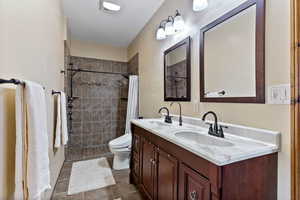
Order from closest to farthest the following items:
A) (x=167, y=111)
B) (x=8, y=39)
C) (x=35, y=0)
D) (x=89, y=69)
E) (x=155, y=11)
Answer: (x=8, y=39), (x=35, y=0), (x=167, y=111), (x=155, y=11), (x=89, y=69)

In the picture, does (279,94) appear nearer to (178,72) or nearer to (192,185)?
(192,185)

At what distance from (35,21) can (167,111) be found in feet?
5.46

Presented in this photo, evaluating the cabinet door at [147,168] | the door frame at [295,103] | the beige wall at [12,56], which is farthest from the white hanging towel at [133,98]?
the door frame at [295,103]

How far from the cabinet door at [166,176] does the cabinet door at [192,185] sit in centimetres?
7

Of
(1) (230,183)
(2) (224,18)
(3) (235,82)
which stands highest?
(2) (224,18)

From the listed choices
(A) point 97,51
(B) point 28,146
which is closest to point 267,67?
(B) point 28,146

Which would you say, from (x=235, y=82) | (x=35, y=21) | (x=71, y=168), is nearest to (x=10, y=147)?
(x=35, y=21)

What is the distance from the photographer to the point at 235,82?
4.22ft

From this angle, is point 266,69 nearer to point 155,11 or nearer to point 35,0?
point 35,0

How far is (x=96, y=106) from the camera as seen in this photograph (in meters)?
3.87

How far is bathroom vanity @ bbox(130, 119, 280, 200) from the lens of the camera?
2.63ft

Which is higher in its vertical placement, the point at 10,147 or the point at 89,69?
the point at 89,69

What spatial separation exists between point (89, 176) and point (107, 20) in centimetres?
253

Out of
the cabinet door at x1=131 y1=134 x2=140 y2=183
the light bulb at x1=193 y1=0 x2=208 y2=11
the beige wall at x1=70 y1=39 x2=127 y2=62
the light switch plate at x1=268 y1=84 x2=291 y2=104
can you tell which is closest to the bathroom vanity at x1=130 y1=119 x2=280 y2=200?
the light switch plate at x1=268 y1=84 x2=291 y2=104
